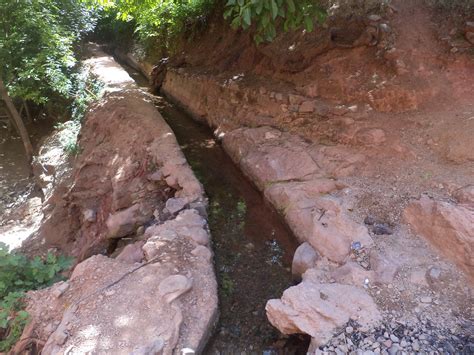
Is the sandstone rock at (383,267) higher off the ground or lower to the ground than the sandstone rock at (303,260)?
higher

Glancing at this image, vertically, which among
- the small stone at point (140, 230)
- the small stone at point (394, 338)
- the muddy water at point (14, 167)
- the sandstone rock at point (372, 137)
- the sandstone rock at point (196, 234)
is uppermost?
the sandstone rock at point (372, 137)

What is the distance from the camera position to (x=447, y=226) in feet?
11.0

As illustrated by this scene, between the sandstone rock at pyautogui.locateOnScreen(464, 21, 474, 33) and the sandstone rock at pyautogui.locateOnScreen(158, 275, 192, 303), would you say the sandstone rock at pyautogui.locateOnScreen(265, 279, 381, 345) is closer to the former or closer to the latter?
the sandstone rock at pyautogui.locateOnScreen(158, 275, 192, 303)

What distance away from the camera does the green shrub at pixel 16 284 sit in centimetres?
328

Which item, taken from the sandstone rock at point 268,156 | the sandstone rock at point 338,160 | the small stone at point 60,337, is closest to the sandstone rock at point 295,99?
the sandstone rock at point 268,156

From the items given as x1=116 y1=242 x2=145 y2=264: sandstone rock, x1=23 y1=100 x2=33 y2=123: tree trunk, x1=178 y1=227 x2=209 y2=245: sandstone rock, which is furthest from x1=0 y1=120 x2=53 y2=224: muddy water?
x1=178 y1=227 x2=209 y2=245: sandstone rock

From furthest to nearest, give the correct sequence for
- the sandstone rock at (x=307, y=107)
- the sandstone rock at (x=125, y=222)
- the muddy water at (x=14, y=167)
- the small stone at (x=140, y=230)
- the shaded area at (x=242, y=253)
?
the muddy water at (x=14, y=167) → the sandstone rock at (x=307, y=107) → the sandstone rock at (x=125, y=222) → the small stone at (x=140, y=230) → the shaded area at (x=242, y=253)

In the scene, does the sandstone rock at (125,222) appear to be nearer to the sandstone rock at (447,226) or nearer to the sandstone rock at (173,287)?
the sandstone rock at (173,287)

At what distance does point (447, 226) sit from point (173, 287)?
2.52m

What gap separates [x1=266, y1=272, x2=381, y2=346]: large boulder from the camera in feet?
9.35

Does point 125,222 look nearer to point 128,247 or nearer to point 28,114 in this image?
point 128,247

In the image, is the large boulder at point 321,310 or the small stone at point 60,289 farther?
the small stone at point 60,289

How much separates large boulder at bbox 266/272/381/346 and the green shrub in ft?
7.40

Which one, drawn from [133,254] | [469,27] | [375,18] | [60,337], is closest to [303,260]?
[133,254]
